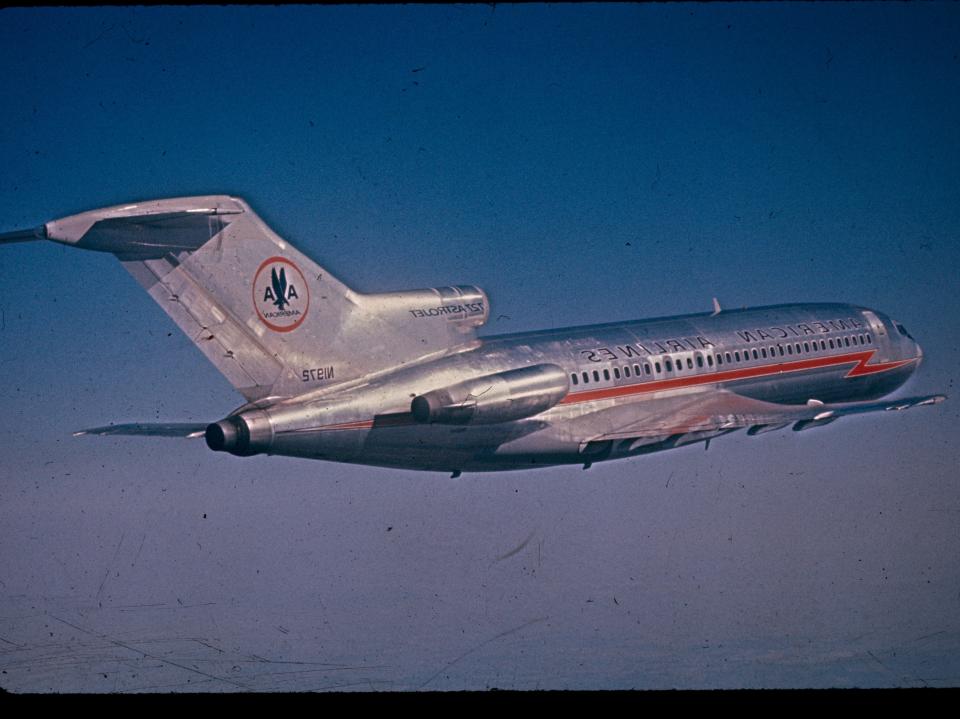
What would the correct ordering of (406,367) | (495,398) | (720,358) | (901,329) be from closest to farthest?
1. (495,398)
2. (406,367)
3. (720,358)
4. (901,329)

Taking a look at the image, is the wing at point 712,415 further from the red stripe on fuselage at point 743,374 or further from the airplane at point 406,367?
the red stripe on fuselage at point 743,374

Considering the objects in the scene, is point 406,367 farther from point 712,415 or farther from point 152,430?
point 712,415

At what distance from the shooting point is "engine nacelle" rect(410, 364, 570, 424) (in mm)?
21453

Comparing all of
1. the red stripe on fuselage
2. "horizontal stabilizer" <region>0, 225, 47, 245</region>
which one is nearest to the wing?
the red stripe on fuselage

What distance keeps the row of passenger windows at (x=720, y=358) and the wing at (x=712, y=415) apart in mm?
626

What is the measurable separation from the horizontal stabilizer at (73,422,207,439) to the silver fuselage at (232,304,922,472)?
4.47 feet

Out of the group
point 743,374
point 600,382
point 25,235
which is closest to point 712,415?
point 743,374

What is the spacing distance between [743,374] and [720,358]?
82 centimetres

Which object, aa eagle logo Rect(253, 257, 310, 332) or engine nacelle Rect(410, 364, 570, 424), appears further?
engine nacelle Rect(410, 364, 570, 424)

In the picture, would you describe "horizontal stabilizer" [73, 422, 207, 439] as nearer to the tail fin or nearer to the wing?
the tail fin

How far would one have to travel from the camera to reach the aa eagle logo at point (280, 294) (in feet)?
65.8

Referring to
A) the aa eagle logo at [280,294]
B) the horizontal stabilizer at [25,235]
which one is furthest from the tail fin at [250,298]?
the horizontal stabilizer at [25,235]

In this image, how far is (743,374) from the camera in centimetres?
2814

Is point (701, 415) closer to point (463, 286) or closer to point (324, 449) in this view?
point (463, 286)
